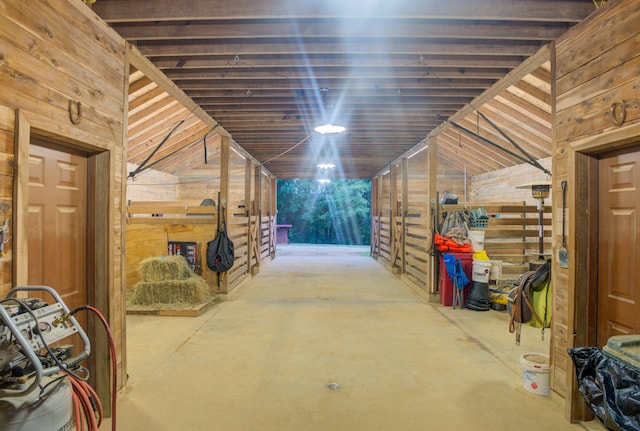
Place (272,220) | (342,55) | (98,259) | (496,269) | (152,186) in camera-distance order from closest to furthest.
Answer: (98,259) < (342,55) < (496,269) < (152,186) < (272,220)

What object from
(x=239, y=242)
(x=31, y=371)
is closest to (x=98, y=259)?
(x=31, y=371)

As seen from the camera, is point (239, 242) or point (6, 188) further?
point (239, 242)

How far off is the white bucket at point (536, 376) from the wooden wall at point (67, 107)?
9.37ft

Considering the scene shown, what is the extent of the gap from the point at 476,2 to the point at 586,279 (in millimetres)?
1896

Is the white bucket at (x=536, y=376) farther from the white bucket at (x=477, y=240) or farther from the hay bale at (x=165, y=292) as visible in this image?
the hay bale at (x=165, y=292)

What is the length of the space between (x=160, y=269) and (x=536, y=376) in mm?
4365

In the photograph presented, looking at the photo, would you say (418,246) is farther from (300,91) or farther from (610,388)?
(610,388)

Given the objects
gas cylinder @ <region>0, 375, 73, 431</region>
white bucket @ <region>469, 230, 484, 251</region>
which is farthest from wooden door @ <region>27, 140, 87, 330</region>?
white bucket @ <region>469, 230, 484, 251</region>

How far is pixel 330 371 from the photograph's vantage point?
9.58 feet

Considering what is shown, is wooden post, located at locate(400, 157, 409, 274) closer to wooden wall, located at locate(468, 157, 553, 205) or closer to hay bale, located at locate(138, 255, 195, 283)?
wooden wall, located at locate(468, 157, 553, 205)

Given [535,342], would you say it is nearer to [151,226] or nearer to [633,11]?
[633,11]

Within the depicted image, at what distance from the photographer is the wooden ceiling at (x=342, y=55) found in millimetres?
2400

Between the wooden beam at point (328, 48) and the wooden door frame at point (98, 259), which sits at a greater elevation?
the wooden beam at point (328, 48)

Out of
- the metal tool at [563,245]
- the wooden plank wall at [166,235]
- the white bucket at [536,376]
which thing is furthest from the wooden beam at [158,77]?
the white bucket at [536,376]
